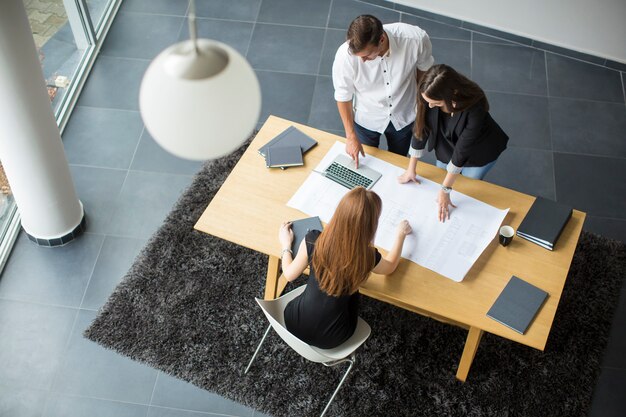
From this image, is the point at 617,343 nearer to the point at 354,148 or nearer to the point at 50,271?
the point at 354,148

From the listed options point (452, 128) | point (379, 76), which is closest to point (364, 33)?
point (379, 76)

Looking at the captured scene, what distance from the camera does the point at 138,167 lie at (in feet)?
16.4

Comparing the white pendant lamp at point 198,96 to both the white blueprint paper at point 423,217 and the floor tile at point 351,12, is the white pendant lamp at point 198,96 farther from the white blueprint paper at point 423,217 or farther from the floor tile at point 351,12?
the floor tile at point 351,12

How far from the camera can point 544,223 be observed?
11.9 ft

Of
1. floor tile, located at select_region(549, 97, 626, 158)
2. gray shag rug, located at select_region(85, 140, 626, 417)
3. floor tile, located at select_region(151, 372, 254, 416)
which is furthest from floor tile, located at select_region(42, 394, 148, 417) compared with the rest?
floor tile, located at select_region(549, 97, 626, 158)

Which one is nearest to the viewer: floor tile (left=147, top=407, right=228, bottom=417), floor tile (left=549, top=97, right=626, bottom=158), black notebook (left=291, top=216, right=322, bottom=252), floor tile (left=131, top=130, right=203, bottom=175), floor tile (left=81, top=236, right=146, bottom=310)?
black notebook (left=291, top=216, right=322, bottom=252)

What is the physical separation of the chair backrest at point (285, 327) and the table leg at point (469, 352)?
0.77 metres

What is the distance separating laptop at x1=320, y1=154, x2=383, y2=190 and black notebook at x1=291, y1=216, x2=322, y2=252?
0.98 ft

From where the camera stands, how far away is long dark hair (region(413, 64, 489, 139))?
3.31m

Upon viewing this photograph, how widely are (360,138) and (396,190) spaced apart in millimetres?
541

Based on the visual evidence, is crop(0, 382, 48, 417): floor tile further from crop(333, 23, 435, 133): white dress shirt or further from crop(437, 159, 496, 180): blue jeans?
crop(437, 159, 496, 180): blue jeans

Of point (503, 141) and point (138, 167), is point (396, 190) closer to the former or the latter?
point (503, 141)

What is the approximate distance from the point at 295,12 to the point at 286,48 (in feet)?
1.48

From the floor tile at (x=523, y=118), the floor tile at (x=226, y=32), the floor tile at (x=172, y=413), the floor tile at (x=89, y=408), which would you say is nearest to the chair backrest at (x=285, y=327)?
the floor tile at (x=172, y=413)
